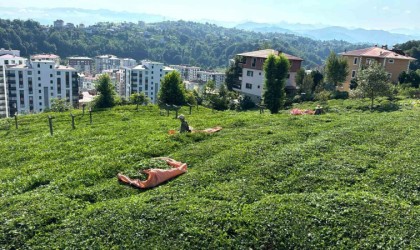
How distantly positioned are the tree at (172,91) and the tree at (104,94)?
5.54 m

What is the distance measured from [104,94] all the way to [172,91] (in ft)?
23.9

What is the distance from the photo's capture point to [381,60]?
54.4 metres

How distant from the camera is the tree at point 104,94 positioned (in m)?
37.7

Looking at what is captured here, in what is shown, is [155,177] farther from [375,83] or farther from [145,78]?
[145,78]

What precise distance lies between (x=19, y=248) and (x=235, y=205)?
6.03 metres

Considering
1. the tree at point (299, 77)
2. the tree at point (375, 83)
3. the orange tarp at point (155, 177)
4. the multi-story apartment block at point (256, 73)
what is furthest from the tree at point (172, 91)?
the orange tarp at point (155, 177)

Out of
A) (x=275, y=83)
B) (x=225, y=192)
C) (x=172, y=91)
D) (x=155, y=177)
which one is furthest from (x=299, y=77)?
(x=225, y=192)

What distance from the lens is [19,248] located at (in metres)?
9.44

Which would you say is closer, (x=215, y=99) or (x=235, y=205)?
(x=235, y=205)

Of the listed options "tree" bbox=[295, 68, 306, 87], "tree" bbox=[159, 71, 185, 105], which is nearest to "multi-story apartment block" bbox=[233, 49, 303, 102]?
"tree" bbox=[295, 68, 306, 87]

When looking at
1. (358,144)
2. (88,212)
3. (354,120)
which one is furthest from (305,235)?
(354,120)

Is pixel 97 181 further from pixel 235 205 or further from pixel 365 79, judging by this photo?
pixel 365 79

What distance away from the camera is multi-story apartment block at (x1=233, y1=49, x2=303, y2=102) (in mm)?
56875

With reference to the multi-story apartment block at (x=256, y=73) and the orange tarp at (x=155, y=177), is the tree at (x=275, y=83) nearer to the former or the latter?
the multi-story apartment block at (x=256, y=73)
